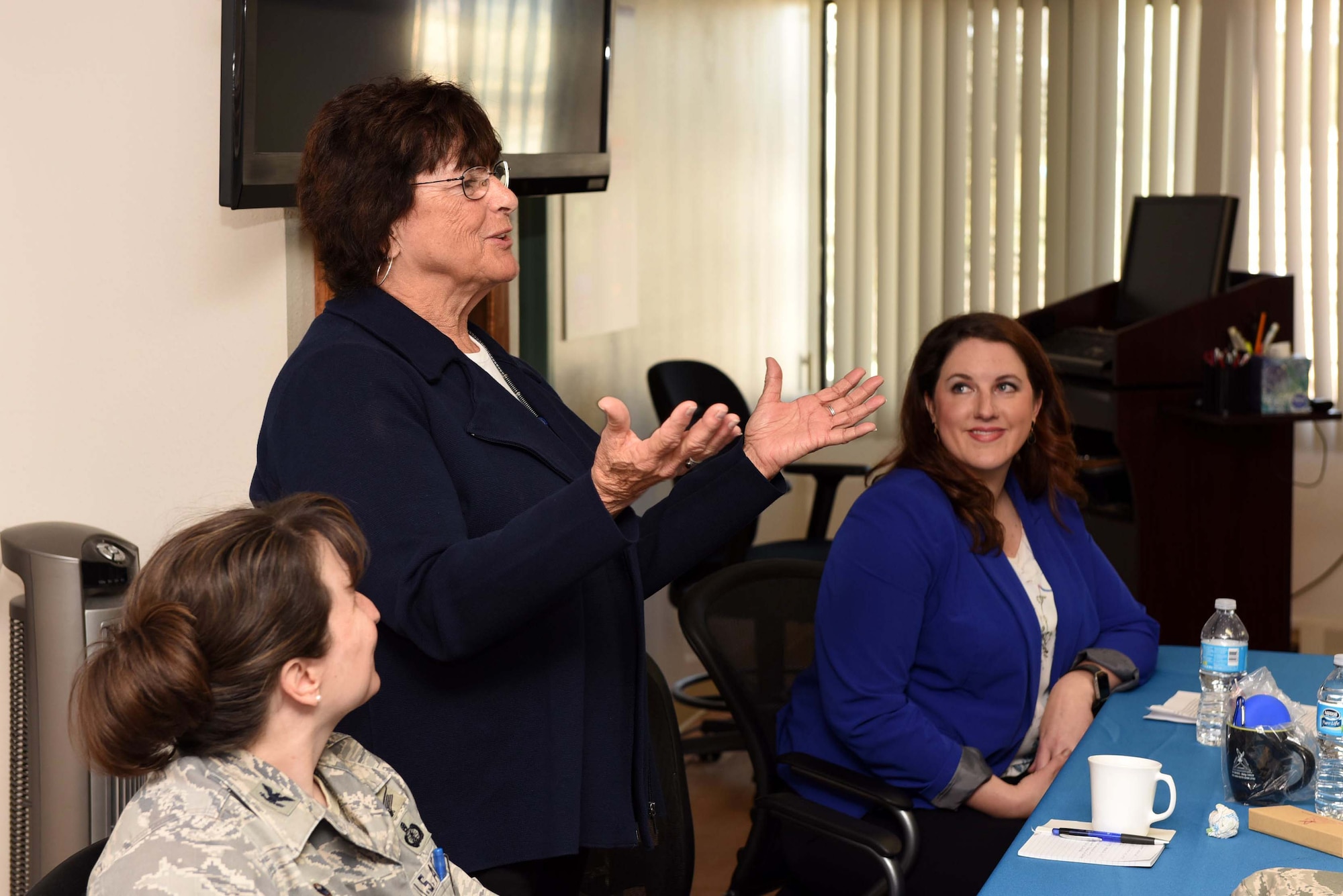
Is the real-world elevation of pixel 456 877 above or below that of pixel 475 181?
below

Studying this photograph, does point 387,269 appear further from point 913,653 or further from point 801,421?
point 913,653

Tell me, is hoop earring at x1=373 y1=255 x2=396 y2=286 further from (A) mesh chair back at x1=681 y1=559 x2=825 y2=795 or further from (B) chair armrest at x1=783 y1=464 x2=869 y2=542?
(B) chair armrest at x1=783 y1=464 x2=869 y2=542

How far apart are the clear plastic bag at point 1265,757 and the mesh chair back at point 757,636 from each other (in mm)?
735

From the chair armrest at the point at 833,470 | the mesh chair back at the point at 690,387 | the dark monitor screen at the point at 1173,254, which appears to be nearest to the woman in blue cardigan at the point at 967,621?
the mesh chair back at the point at 690,387

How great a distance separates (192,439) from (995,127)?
4.16m

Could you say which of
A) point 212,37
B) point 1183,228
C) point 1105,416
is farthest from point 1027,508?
point 1183,228

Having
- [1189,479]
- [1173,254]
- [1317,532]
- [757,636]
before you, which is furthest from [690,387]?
[1317,532]

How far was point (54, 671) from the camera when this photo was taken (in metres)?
1.65

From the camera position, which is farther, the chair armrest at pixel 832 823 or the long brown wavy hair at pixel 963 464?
the long brown wavy hair at pixel 963 464

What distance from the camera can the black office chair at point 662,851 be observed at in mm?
1854

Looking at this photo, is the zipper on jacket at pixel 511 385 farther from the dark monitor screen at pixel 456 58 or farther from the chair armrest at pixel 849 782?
the chair armrest at pixel 849 782

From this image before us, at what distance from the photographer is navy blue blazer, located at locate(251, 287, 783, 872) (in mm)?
1322

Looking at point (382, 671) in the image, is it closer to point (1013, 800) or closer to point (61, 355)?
point (61, 355)

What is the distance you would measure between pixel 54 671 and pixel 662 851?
845 mm
